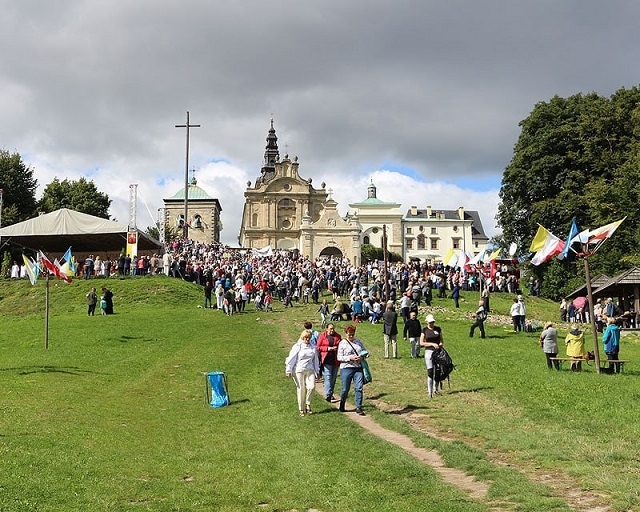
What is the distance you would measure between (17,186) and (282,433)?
202ft

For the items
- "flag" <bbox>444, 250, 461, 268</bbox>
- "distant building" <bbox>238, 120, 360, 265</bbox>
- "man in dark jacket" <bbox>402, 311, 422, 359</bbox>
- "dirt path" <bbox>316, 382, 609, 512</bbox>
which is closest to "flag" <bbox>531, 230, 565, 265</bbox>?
"man in dark jacket" <bbox>402, 311, 422, 359</bbox>

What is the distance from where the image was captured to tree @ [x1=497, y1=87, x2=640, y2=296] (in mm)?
40125

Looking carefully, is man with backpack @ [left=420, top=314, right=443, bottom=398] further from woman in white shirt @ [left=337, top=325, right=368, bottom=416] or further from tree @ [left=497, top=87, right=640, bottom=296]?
tree @ [left=497, top=87, right=640, bottom=296]

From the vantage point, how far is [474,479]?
923 centimetres

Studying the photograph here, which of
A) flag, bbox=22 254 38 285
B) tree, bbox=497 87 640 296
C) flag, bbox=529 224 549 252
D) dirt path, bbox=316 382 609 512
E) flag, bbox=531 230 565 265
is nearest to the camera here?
dirt path, bbox=316 382 609 512

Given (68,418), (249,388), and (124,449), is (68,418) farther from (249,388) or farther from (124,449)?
(249,388)

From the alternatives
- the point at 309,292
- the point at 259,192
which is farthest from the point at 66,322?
the point at 259,192

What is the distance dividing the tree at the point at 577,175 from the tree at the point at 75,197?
46.2m

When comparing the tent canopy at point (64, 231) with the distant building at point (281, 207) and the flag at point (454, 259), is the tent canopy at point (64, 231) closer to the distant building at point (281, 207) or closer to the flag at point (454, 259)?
the flag at point (454, 259)

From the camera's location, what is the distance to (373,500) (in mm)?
8227

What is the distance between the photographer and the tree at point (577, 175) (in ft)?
132

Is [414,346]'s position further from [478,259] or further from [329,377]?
[478,259]

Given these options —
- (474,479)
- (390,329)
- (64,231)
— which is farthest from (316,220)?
(474,479)

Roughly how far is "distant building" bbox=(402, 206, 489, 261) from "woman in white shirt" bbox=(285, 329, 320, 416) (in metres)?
99.0
